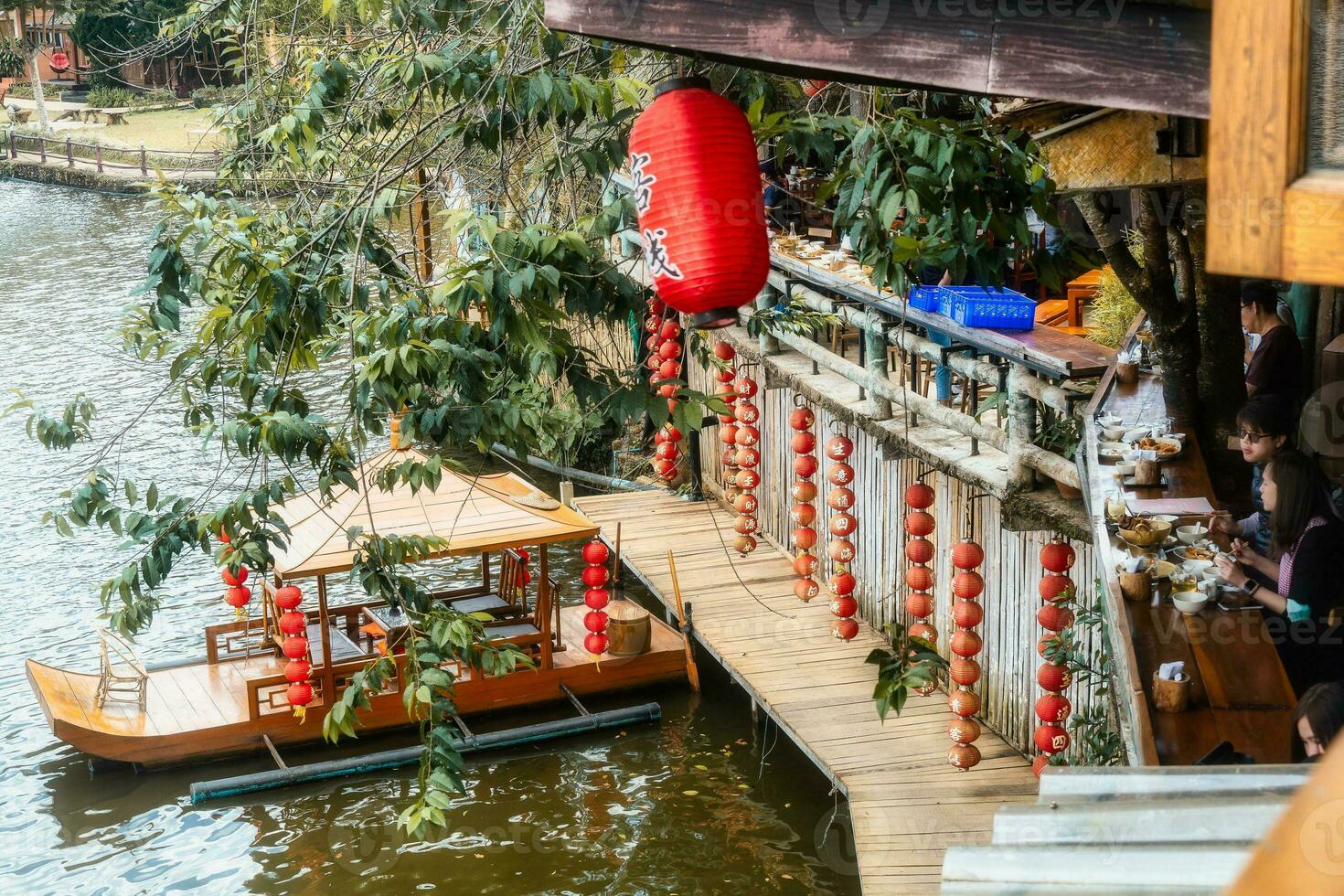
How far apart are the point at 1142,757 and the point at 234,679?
10462mm

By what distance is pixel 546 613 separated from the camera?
41.7ft

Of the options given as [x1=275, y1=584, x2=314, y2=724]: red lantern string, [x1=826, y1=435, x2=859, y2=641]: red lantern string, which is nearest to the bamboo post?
[x1=826, y1=435, x2=859, y2=641]: red lantern string

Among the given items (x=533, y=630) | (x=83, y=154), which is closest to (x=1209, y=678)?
(x=533, y=630)

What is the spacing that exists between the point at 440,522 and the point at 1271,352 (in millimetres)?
7603

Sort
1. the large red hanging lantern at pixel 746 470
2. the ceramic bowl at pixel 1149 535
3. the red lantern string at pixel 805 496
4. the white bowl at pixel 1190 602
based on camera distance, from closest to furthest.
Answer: the white bowl at pixel 1190 602 → the ceramic bowl at pixel 1149 535 → the red lantern string at pixel 805 496 → the large red hanging lantern at pixel 746 470

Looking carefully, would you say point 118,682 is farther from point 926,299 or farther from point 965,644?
point 926,299

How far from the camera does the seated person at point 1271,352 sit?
6766 millimetres

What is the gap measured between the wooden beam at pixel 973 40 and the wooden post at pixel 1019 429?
492cm

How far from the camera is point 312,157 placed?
7559mm

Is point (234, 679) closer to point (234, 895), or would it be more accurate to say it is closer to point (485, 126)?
point (234, 895)

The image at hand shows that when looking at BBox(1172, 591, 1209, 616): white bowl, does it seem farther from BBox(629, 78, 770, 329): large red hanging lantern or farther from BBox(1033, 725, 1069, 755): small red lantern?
BBox(1033, 725, 1069, 755): small red lantern

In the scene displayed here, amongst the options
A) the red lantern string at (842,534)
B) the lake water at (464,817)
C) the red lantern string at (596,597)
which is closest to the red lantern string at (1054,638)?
the red lantern string at (842,534)

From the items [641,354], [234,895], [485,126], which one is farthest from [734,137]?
[641,354]

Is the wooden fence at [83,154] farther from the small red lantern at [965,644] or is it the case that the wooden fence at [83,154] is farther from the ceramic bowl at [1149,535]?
the ceramic bowl at [1149,535]
